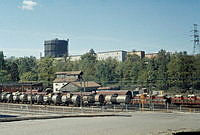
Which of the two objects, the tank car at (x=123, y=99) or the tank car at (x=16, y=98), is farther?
the tank car at (x=16, y=98)

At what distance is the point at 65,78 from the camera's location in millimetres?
97438

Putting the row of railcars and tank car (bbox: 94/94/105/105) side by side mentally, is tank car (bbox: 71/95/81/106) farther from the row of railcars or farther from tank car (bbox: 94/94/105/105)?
tank car (bbox: 94/94/105/105)

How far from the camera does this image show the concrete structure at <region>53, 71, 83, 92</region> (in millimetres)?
90938

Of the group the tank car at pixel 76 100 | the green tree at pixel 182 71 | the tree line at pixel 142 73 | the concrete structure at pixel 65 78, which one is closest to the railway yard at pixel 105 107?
the tank car at pixel 76 100

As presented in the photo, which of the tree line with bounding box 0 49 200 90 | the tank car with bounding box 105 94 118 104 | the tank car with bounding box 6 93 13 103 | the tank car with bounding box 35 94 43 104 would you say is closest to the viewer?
the tank car with bounding box 105 94 118 104

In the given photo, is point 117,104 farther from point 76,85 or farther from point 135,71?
point 135,71

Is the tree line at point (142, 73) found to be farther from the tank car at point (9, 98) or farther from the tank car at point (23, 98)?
the tank car at point (9, 98)

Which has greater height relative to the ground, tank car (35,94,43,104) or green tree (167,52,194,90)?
green tree (167,52,194,90)

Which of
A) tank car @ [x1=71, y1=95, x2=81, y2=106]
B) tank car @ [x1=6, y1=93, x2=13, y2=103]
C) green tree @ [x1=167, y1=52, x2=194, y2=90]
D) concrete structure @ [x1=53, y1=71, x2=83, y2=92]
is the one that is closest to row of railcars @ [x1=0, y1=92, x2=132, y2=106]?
tank car @ [x1=71, y1=95, x2=81, y2=106]

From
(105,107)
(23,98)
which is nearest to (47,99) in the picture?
(23,98)

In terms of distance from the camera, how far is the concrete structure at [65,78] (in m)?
90.9

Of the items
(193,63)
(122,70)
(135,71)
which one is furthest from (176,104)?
(122,70)

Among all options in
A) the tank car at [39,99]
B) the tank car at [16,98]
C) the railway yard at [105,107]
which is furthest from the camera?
the tank car at [16,98]

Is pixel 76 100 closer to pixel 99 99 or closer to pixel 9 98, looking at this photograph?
pixel 99 99
